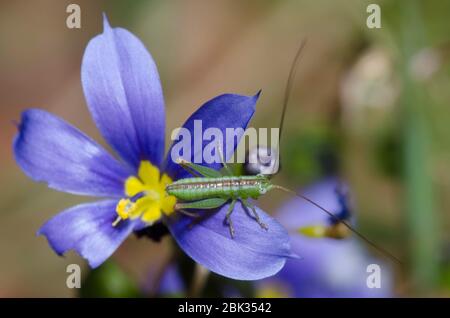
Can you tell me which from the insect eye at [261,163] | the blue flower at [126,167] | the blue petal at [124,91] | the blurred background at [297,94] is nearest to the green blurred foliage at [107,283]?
the blue flower at [126,167]

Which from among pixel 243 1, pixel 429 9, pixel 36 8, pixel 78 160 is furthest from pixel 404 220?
pixel 36 8

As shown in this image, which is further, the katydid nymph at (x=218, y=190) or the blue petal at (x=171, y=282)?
the blue petal at (x=171, y=282)

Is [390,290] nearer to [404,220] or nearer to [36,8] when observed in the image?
[404,220]

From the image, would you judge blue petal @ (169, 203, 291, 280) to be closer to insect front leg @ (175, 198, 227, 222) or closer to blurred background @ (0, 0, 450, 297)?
insect front leg @ (175, 198, 227, 222)

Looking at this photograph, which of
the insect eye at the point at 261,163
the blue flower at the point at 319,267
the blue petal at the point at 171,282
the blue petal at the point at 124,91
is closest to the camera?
the blue petal at the point at 124,91

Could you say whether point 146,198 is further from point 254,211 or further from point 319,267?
point 319,267

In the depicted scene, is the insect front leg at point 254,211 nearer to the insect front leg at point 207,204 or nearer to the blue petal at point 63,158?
the insect front leg at point 207,204

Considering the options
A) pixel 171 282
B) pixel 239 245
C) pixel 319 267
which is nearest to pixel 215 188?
pixel 239 245
